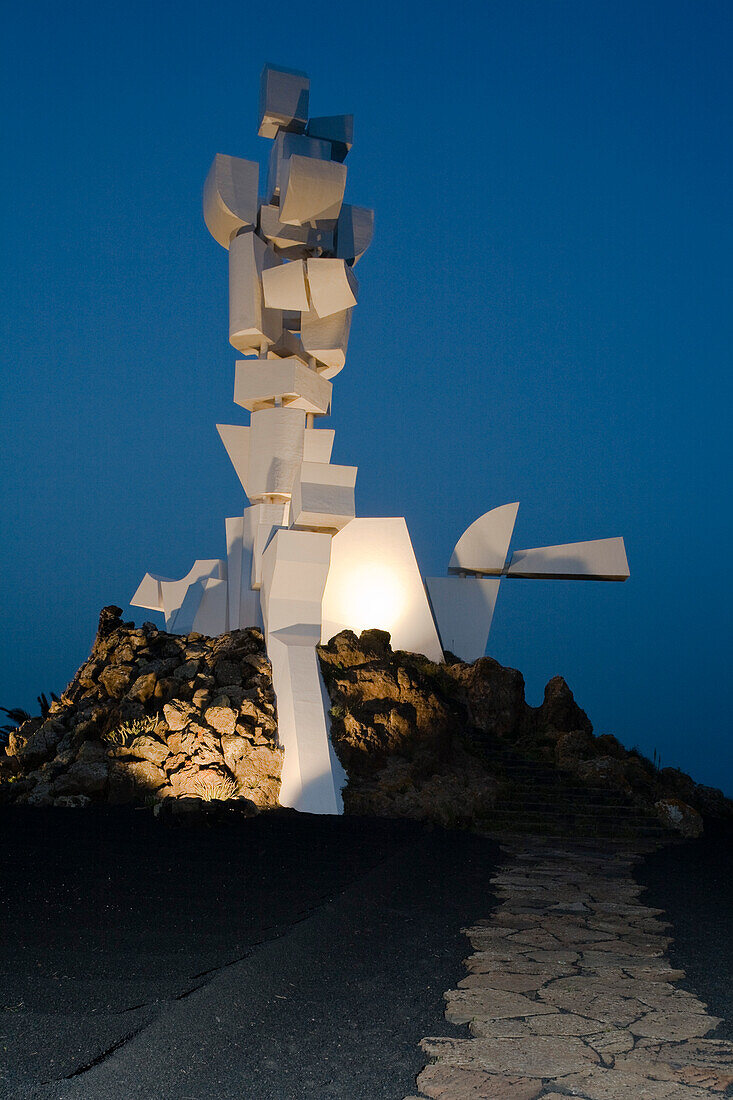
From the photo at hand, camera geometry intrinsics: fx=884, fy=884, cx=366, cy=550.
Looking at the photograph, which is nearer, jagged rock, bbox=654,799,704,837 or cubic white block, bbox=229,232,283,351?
jagged rock, bbox=654,799,704,837

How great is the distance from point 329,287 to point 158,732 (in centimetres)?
854

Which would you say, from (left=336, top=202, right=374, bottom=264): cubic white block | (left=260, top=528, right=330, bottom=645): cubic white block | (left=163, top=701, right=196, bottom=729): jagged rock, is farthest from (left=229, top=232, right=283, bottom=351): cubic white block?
(left=163, top=701, right=196, bottom=729): jagged rock

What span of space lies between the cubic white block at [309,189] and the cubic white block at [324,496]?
217 inches

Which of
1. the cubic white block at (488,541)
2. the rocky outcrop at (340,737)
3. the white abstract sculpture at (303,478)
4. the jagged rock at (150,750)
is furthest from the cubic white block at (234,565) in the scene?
the jagged rock at (150,750)

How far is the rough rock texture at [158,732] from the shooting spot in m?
11.0

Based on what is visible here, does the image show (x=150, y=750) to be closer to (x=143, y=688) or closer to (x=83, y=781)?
(x=83, y=781)

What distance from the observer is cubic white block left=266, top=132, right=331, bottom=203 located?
1667 centimetres

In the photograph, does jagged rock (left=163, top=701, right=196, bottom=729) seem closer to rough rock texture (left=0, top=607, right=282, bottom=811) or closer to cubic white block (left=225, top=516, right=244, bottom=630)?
rough rock texture (left=0, top=607, right=282, bottom=811)

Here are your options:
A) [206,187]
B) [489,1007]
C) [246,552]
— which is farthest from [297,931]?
[206,187]

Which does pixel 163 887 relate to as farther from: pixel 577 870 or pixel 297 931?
pixel 577 870

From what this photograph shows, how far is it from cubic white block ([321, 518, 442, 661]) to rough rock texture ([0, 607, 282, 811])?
5.33 feet

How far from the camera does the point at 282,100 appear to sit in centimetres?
1716

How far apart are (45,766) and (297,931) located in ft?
26.6

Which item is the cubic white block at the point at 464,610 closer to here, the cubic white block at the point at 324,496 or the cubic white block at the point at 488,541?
the cubic white block at the point at 488,541
